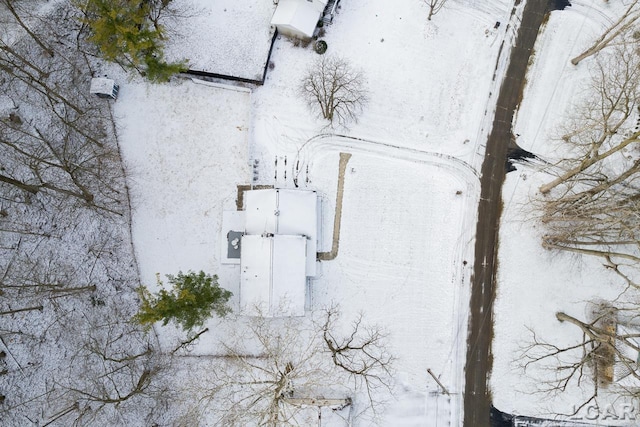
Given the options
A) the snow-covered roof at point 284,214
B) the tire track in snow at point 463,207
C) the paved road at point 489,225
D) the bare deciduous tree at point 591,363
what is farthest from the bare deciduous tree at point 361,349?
the bare deciduous tree at point 591,363

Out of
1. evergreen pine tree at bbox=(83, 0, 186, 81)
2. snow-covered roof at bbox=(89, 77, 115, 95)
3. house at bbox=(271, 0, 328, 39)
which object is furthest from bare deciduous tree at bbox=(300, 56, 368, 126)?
snow-covered roof at bbox=(89, 77, 115, 95)

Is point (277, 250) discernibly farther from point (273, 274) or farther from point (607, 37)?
point (607, 37)

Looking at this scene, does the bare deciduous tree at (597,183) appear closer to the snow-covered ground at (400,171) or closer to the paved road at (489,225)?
the snow-covered ground at (400,171)

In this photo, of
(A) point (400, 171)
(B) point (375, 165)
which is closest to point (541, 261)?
(A) point (400, 171)

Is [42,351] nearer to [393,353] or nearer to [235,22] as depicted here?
[393,353]

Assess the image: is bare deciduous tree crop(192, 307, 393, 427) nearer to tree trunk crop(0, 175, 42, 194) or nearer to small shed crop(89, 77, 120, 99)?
tree trunk crop(0, 175, 42, 194)
